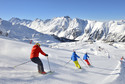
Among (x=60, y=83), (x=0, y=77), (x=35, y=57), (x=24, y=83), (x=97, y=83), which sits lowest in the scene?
(x=97, y=83)

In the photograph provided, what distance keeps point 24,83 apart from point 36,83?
0.60m

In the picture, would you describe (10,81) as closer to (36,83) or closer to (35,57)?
(36,83)

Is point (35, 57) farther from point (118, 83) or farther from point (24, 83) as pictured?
point (118, 83)

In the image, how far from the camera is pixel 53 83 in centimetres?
601

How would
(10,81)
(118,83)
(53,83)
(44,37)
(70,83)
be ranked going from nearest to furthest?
(10,81), (53,83), (70,83), (118,83), (44,37)

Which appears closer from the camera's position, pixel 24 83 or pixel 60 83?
pixel 24 83

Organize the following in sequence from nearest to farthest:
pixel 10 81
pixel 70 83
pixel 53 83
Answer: pixel 10 81 → pixel 53 83 → pixel 70 83

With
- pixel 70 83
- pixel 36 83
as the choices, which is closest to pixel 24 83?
pixel 36 83

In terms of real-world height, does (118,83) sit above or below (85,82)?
below

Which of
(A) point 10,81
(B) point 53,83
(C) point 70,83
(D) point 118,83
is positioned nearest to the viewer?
(A) point 10,81

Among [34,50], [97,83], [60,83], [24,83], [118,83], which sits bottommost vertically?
[118,83]

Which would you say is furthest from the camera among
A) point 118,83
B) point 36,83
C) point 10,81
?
point 118,83

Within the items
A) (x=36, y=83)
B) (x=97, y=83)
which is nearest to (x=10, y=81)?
(x=36, y=83)

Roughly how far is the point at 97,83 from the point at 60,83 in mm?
2789
